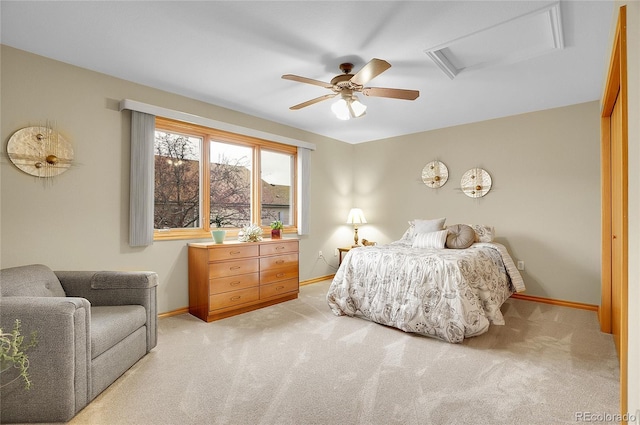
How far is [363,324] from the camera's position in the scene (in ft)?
10.7

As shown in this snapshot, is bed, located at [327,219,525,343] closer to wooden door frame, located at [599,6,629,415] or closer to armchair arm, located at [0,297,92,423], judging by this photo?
wooden door frame, located at [599,6,629,415]

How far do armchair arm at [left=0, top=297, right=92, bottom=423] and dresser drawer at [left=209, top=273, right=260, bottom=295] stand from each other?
1639 millimetres

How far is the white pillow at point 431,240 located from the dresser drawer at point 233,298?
2097mm

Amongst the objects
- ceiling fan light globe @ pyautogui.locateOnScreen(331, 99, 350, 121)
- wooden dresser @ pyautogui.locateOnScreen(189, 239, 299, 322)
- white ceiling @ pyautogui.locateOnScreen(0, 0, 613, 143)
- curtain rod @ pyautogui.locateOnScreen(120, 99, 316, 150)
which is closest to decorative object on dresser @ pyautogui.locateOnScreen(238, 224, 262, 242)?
wooden dresser @ pyautogui.locateOnScreen(189, 239, 299, 322)

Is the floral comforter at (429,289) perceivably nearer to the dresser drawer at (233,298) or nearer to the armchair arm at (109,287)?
the dresser drawer at (233,298)

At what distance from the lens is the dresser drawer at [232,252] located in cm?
340

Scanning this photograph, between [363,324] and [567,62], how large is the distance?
309cm

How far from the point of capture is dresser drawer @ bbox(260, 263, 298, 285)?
390cm

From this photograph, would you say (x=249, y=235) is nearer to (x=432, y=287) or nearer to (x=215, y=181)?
(x=215, y=181)

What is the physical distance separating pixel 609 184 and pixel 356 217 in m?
3.26

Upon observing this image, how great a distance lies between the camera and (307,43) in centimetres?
249

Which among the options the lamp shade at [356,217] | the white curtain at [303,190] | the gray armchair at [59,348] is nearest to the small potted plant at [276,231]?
the white curtain at [303,190]

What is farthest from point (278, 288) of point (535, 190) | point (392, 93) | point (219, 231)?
point (535, 190)

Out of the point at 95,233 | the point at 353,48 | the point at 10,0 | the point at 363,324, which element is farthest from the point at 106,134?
the point at 363,324
